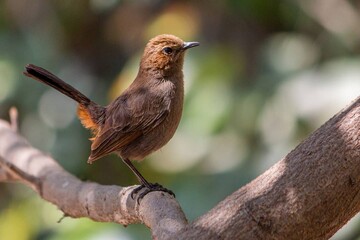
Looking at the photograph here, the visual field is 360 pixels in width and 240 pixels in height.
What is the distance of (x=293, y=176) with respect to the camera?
8.11ft

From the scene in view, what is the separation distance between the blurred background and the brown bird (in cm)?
52

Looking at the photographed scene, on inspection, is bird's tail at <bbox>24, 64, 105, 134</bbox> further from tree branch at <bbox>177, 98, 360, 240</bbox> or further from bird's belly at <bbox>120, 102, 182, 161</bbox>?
tree branch at <bbox>177, 98, 360, 240</bbox>

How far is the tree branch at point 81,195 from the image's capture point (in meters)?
2.88

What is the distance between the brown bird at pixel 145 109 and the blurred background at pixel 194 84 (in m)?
0.52

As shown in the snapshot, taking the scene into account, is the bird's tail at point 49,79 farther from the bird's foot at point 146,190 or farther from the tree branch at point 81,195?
the bird's foot at point 146,190

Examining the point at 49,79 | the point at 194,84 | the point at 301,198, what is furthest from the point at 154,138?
the point at 301,198

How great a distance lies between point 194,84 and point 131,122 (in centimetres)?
102

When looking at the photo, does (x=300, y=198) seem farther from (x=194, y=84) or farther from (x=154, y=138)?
(x=194, y=84)

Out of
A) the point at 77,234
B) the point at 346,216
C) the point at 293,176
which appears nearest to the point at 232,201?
the point at 293,176

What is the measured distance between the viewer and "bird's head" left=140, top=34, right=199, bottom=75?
4.38 meters

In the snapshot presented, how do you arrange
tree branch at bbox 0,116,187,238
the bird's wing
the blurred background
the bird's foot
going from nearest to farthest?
tree branch at bbox 0,116,187,238 → the bird's foot → the bird's wing → the blurred background

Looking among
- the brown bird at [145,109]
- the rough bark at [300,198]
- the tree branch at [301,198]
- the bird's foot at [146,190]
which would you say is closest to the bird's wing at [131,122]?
the brown bird at [145,109]

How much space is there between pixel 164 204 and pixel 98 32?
518 cm

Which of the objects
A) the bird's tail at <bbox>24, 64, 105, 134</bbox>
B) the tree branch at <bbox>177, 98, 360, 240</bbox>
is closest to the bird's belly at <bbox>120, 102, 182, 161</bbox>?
the bird's tail at <bbox>24, 64, 105, 134</bbox>
